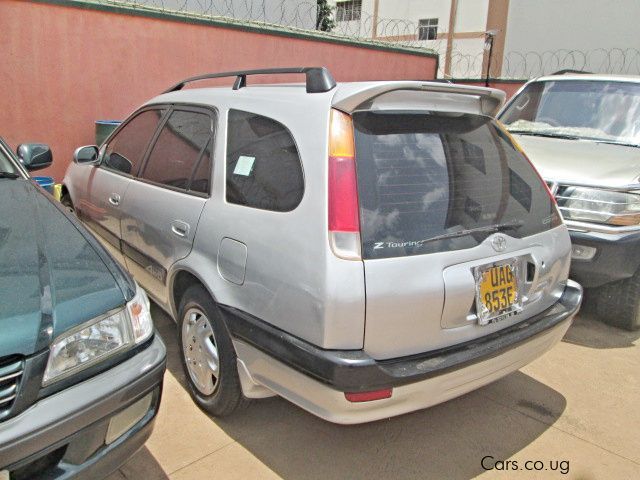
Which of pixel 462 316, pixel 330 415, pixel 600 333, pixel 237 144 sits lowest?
pixel 600 333

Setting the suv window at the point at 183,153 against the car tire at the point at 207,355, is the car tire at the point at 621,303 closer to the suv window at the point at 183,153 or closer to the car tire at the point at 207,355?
the car tire at the point at 207,355

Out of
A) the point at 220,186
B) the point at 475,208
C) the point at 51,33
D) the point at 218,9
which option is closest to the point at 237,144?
the point at 220,186

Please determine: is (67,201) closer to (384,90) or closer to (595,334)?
(384,90)

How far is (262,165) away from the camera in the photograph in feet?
8.05

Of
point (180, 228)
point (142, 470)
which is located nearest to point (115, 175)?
point (180, 228)

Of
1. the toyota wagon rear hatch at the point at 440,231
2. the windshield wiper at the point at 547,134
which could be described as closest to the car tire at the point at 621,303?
the windshield wiper at the point at 547,134

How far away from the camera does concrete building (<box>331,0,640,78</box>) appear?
15203 millimetres

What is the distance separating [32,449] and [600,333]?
151 inches

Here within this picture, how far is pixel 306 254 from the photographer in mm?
2090

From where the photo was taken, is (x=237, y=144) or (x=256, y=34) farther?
(x=256, y=34)

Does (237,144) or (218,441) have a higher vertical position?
(237,144)

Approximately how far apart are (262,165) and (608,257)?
101 inches

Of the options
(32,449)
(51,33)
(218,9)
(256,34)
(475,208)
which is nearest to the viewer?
(32,449)

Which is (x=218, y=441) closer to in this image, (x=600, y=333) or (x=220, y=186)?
(x=220, y=186)
